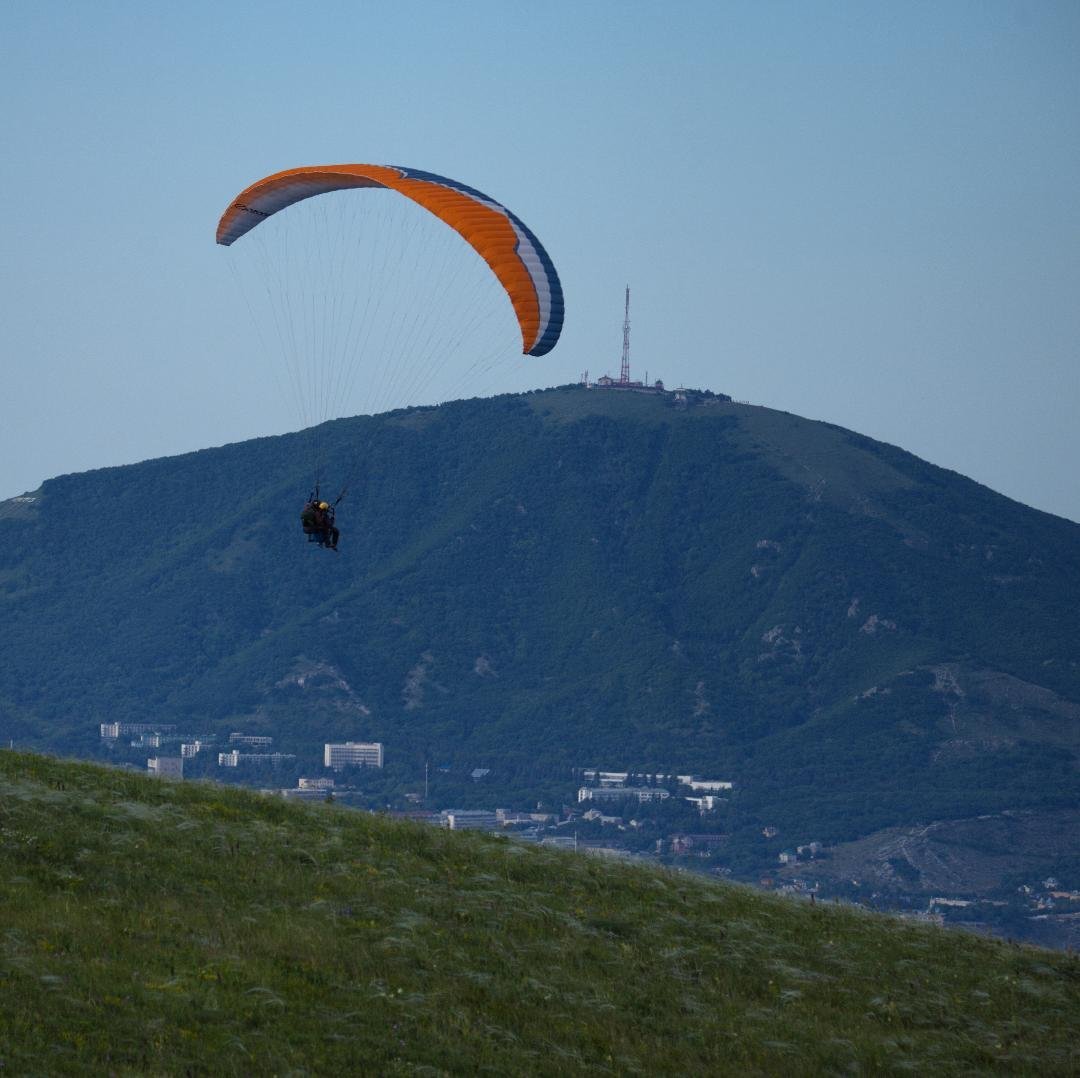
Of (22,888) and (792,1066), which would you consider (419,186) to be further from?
(792,1066)

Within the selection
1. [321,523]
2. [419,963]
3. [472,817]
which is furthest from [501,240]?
[472,817]

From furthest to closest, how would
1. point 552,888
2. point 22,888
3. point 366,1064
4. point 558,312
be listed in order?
1. point 558,312
2. point 552,888
3. point 22,888
4. point 366,1064

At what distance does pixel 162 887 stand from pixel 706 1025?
6.91m

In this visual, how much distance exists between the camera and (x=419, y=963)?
76.6ft

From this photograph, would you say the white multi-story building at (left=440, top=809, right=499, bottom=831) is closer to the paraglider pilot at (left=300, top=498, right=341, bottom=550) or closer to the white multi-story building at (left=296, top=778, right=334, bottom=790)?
the white multi-story building at (left=296, top=778, right=334, bottom=790)

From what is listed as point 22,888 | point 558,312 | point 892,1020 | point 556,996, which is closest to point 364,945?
point 556,996

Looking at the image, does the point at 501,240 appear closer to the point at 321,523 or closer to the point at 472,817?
the point at 321,523

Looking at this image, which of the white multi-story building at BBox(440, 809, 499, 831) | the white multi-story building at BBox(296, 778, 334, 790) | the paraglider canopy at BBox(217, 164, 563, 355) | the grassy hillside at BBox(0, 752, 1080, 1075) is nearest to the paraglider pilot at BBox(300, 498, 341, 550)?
the paraglider canopy at BBox(217, 164, 563, 355)

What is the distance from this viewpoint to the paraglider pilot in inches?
1423

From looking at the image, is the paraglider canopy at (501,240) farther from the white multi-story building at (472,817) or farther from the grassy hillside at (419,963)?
the white multi-story building at (472,817)

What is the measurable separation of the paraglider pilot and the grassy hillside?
643 cm

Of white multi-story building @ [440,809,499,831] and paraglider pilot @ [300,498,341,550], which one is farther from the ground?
paraglider pilot @ [300,498,341,550]

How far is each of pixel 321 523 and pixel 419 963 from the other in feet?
46.5

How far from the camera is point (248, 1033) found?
66.8ft
